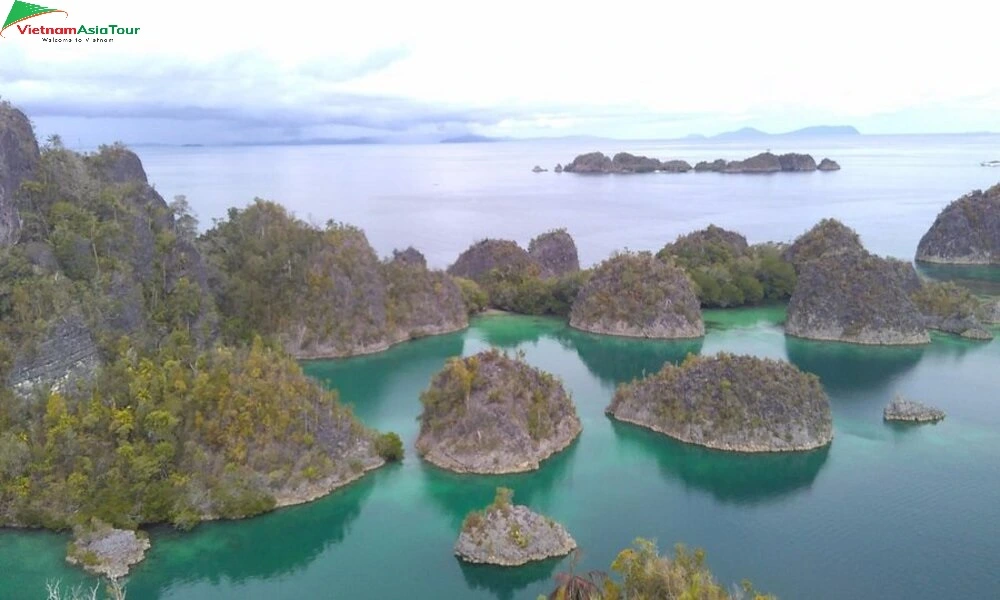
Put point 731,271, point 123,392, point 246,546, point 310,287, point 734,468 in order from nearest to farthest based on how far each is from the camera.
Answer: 1. point 246,546
2. point 123,392
3. point 734,468
4. point 310,287
5. point 731,271

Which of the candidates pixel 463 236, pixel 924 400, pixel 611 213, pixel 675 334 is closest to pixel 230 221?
pixel 675 334

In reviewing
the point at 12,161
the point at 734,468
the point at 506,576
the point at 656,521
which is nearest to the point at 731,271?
the point at 734,468

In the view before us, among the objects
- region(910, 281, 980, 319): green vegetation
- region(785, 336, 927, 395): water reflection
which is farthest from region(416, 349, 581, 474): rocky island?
region(910, 281, 980, 319): green vegetation

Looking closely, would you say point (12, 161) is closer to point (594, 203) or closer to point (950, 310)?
point (950, 310)

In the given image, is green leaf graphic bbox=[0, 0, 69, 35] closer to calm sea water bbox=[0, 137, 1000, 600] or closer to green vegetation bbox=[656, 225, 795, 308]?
calm sea water bbox=[0, 137, 1000, 600]

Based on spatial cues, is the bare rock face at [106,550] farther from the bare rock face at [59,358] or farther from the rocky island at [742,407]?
the rocky island at [742,407]

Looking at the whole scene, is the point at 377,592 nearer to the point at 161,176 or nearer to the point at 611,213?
the point at 611,213
